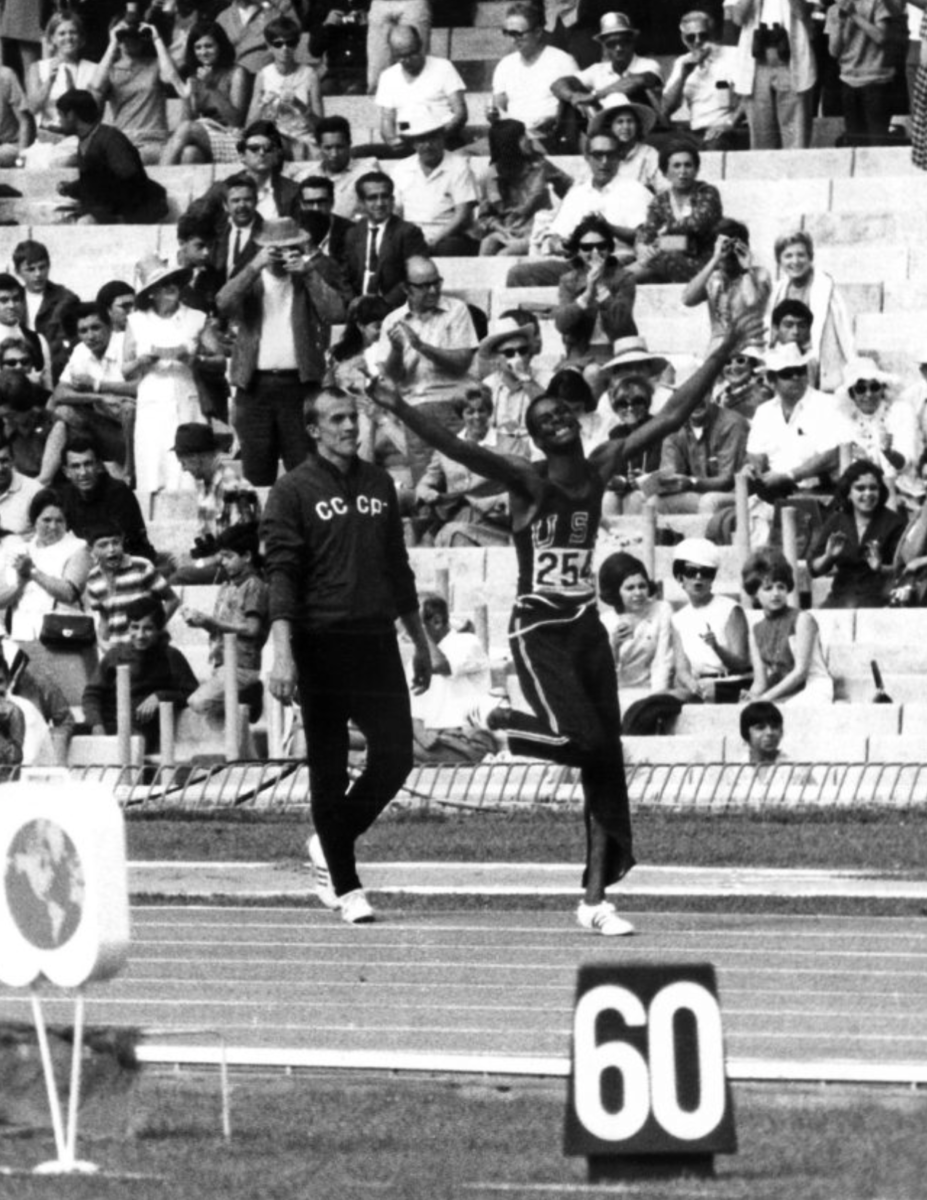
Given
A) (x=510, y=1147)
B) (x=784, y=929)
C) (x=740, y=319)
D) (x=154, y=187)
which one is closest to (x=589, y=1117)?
(x=510, y=1147)

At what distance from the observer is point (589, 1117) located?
24.6 feet

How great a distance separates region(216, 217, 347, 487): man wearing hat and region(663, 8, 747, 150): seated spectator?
3984mm

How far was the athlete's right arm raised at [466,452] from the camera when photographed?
491 inches

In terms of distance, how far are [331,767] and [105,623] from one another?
22.1ft

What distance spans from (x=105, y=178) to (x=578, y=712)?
1374cm

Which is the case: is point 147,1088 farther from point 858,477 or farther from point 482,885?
point 858,477

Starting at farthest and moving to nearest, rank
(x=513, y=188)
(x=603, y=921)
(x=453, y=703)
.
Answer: (x=513, y=188)
(x=453, y=703)
(x=603, y=921)

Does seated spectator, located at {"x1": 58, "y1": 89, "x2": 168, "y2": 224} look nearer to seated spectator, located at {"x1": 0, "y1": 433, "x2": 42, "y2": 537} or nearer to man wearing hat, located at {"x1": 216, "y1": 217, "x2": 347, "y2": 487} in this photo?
seated spectator, located at {"x1": 0, "y1": 433, "x2": 42, "y2": 537}

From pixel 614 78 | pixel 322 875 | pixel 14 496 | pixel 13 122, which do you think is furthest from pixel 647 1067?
pixel 13 122

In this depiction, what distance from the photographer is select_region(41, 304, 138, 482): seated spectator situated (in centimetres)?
2236

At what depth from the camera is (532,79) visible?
80.8 feet

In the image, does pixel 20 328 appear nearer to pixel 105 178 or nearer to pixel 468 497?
pixel 105 178

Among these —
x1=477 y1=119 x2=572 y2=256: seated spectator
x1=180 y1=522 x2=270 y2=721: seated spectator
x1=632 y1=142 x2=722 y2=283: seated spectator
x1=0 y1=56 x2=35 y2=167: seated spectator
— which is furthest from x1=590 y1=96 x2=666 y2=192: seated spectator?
x1=0 y1=56 x2=35 y2=167: seated spectator

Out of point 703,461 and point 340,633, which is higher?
point 340,633
